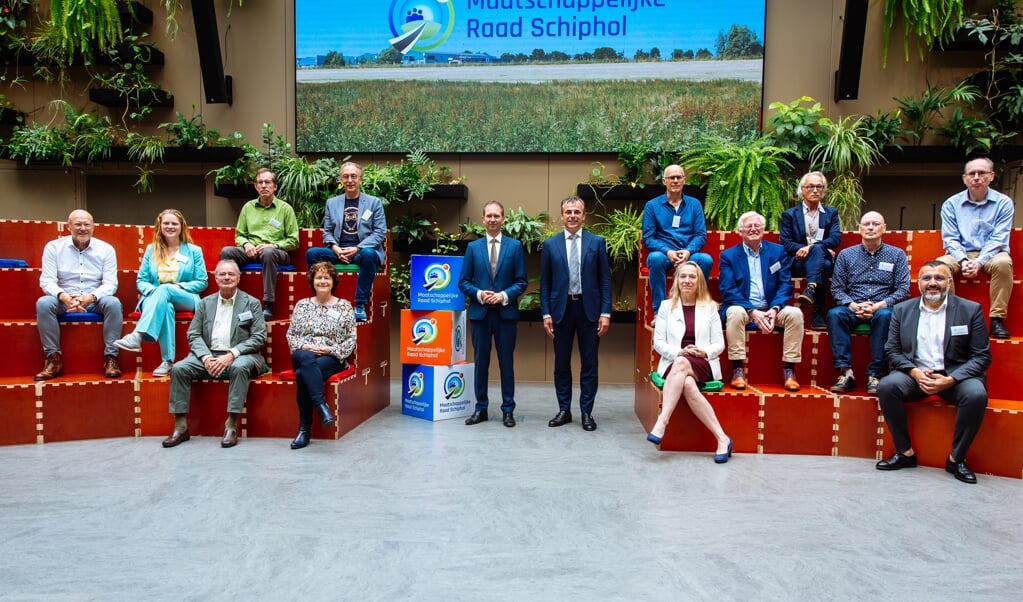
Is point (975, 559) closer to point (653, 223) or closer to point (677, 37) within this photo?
point (653, 223)

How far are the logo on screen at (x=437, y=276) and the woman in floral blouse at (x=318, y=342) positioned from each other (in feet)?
2.35

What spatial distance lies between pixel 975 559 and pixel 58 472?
14.8ft

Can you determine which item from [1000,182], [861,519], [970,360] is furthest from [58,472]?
[1000,182]

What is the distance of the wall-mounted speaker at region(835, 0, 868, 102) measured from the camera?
230 inches

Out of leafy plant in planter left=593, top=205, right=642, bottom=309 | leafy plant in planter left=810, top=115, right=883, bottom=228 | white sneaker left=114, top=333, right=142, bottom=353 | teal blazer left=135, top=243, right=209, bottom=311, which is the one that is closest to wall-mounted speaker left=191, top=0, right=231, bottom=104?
teal blazer left=135, top=243, right=209, bottom=311

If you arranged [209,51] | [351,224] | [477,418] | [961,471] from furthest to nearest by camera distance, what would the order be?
[209,51], [351,224], [477,418], [961,471]

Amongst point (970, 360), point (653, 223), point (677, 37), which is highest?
point (677, 37)

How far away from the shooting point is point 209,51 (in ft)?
20.9

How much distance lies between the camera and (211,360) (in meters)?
4.18

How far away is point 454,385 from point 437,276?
0.86 m

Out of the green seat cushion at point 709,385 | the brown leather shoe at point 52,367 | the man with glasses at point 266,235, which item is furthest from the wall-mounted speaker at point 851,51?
the brown leather shoe at point 52,367

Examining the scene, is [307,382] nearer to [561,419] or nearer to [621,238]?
[561,419]

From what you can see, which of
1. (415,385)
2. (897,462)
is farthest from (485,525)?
(897,462)

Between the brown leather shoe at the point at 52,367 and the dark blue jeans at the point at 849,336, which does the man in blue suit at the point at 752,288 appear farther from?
the brown leather shoe at the point at 52,367
